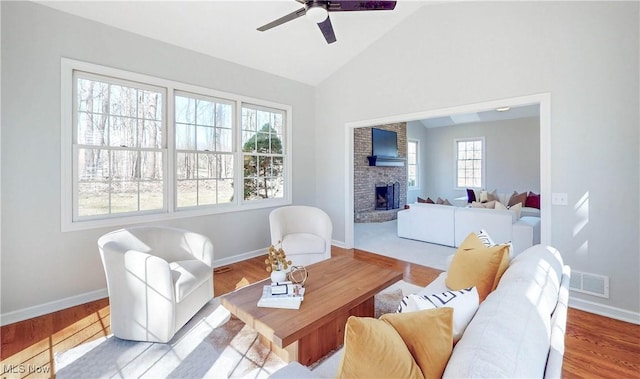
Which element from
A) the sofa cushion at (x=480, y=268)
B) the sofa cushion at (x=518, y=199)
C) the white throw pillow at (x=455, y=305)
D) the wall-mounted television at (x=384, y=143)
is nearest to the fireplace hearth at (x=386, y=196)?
the wall-mounted television at (x=384, y=143)

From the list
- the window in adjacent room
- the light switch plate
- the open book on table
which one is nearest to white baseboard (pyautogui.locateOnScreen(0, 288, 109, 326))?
the open book on table

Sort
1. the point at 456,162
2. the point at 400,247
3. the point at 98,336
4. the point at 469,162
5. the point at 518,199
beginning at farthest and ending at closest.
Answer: the point at 456,162 → the point at 469,162 → the point at 518,199 → the point at 400,247 → the point at 98,336

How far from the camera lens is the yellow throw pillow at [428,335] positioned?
912 mm

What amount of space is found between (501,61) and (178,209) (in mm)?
4388

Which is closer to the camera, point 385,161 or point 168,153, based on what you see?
point 168,153

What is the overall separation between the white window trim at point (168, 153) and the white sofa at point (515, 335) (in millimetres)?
2965

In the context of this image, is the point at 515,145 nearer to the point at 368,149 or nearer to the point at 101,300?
the point at 368,149

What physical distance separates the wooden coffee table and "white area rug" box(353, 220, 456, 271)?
6.43ft

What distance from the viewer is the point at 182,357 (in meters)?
2.03

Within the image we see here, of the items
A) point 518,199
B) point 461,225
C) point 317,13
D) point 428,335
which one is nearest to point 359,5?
point 317,13

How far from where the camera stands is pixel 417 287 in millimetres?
3244

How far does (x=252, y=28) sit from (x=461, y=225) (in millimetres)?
4328

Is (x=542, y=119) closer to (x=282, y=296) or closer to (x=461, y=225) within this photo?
(x=461, y=225)

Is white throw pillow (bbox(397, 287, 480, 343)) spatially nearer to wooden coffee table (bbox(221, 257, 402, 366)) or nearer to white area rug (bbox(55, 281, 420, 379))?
wooden coffee table (bbox(221, 257, 402, 366))
